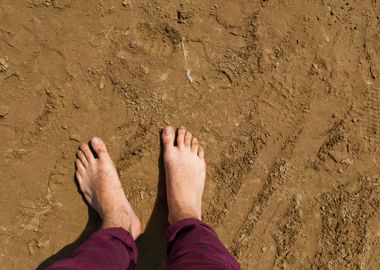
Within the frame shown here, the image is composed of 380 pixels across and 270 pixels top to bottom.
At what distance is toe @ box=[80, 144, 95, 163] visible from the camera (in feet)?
6.58

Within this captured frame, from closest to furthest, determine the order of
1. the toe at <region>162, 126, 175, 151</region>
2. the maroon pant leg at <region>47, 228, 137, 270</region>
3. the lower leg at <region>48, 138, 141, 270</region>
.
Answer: the maroon pant leg at <region>47, 228, 137, 270</region>
the lower leg at <region>48, 138, 141, 270</region>
the toe at <region>162, 126, 175, 151</region>

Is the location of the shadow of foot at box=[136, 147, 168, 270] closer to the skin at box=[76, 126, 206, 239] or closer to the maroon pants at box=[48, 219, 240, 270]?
the skin at box=[76, 126, 206, 239]

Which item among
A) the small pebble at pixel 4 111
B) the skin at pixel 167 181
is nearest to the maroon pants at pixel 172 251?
the skin at pixel 167 181

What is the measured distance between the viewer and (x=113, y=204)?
6.49 ft

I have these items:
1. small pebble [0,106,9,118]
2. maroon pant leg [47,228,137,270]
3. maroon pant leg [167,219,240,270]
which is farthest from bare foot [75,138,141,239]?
small pebble [0,106,9,118]

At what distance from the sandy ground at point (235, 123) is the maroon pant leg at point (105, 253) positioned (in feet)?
0.73

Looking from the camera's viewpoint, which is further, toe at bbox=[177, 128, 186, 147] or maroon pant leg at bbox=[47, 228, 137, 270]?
toe at bbox=[177, 128, 186, 147]

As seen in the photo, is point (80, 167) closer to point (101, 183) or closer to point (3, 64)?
point (101, 183)

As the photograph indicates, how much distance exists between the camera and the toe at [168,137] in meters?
2.04

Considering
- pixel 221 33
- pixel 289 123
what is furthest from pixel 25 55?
pixel 289 123

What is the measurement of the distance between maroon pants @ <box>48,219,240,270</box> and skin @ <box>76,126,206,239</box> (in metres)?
0.10

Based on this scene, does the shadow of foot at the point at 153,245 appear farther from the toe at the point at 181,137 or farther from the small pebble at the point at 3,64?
the small pebble at the point at 3,64

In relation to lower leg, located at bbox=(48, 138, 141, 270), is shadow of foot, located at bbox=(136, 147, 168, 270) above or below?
below

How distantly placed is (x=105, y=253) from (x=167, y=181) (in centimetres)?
49
